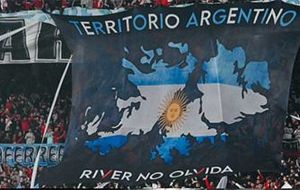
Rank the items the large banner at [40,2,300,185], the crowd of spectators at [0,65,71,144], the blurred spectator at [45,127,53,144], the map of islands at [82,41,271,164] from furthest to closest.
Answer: the crowd of spectators at [0,65,71,144] < the blurred spectator at [45,127,53,144] < the map of islands at [82,41,271,164] < the large banner at [40,2,300,185]

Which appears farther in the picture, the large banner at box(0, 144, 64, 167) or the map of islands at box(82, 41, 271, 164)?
the large banner at box(0, 144, 64, 167)

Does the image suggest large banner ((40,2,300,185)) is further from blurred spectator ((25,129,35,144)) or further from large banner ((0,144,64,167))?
blurred spectator ((25,129,35,144))

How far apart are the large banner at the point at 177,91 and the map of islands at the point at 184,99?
0.06 ft

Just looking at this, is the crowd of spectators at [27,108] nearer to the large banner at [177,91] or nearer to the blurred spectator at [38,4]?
the large banner at [177,91]

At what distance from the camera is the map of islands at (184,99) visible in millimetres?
15781

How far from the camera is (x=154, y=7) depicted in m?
16.0

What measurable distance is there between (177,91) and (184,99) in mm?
203

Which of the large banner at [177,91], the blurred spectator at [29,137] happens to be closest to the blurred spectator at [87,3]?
the large banner at [177,91]

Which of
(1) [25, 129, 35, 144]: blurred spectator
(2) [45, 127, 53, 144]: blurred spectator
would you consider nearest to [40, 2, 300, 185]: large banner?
(2) [45, 127, 53, 144]: blurred spectator

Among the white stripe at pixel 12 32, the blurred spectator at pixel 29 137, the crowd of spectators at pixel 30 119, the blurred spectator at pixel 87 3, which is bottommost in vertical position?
the blurred spectator at pixel 29 137

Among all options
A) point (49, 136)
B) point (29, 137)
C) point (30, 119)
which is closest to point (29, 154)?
point (29, 137)

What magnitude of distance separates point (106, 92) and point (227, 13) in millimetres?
2759

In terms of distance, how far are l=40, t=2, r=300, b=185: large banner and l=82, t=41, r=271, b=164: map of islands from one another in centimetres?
2

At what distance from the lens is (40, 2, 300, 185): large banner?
15680mm
